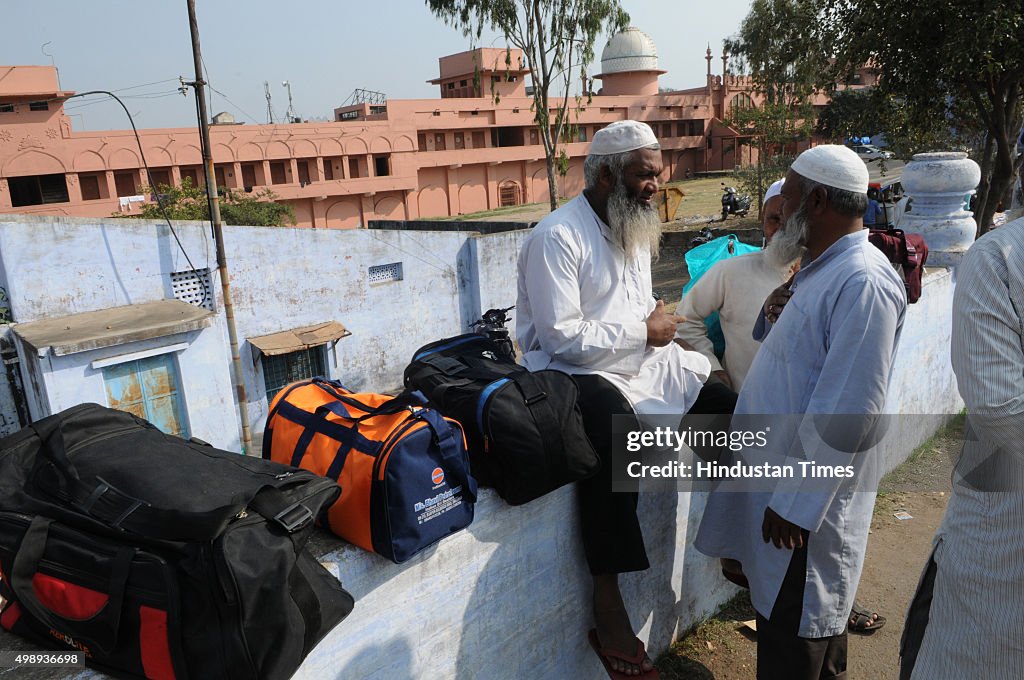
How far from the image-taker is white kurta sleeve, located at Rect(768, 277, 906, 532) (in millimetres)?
1919

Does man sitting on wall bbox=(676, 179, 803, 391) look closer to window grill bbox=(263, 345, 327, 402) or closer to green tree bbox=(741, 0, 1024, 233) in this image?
green tree bbox=(741, 0, 1024, 233)

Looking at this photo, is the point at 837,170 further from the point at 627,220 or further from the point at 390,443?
the point at 390,443

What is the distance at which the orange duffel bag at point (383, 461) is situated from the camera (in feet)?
5.26

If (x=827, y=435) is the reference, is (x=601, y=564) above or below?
below

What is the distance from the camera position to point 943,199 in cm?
466

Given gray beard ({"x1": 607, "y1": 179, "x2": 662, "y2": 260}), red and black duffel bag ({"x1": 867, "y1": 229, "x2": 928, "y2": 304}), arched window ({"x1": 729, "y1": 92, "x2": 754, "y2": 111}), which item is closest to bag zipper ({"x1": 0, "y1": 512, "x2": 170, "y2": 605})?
gray beard ({"x1": 607, "y1": 179, "x2": 662, "y2": 260})

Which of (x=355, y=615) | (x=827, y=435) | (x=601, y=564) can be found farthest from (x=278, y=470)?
(x=827, y=435)

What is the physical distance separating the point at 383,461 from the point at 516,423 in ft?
1.39

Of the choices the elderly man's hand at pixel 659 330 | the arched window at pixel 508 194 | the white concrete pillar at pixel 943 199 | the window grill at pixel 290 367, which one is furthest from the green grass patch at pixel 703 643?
the arched window at pixel 508 194

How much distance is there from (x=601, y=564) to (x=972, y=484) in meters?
1.06

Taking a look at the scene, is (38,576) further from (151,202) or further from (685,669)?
(151,202)

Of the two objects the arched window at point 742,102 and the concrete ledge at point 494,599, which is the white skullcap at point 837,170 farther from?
the arched window at point 742,102

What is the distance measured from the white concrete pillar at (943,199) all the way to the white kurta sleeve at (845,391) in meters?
3.17

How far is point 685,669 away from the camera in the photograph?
2729 millimetres
